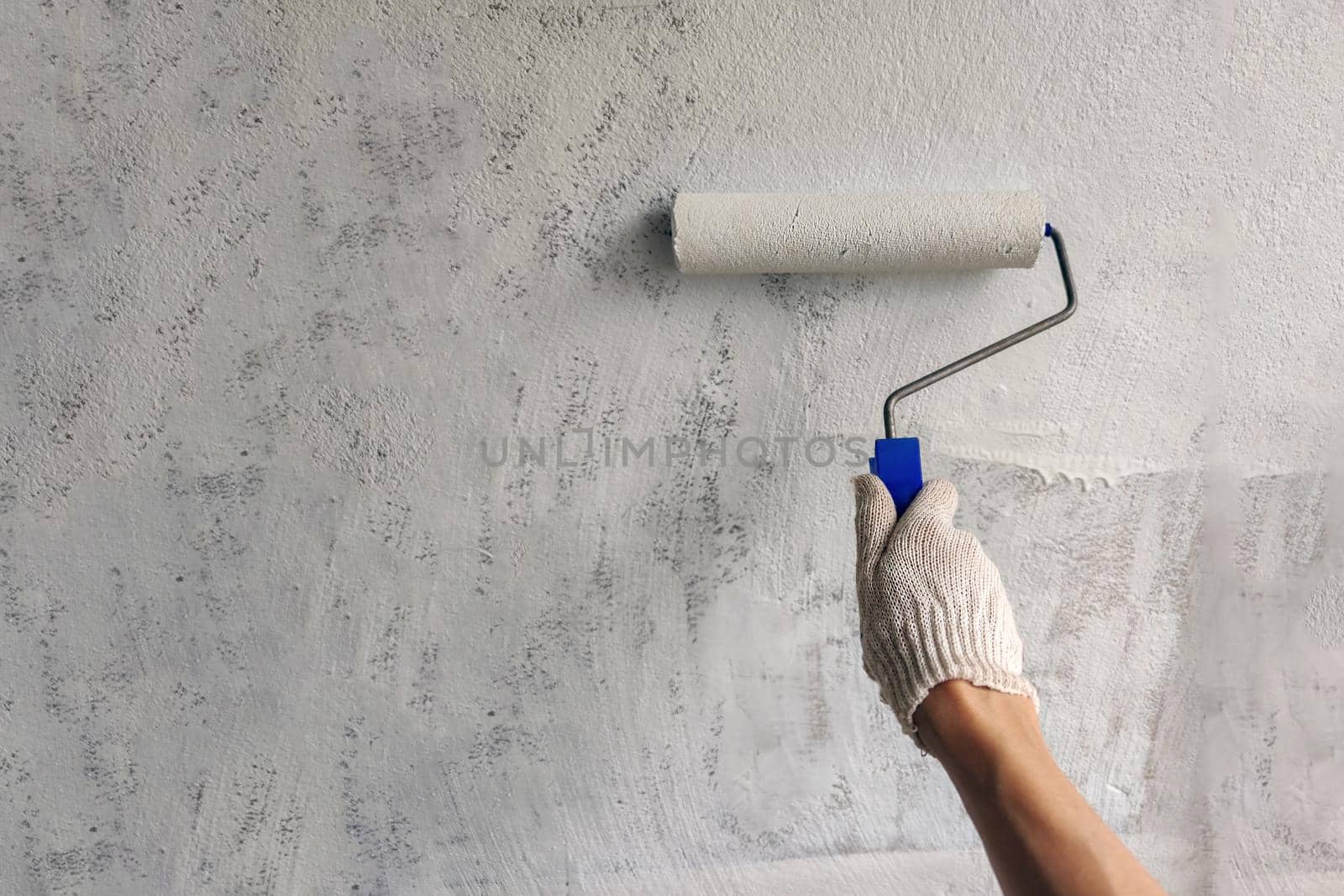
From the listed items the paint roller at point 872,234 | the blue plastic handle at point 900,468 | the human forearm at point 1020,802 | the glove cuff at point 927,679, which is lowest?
the human forearm at point 1020,802

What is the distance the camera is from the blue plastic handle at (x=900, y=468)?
0.61 meters

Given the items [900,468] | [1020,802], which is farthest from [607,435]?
[1020,802]

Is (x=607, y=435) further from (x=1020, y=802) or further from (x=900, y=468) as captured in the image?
(x=1020, y=802)

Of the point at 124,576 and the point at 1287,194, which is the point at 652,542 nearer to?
the point at 124,576

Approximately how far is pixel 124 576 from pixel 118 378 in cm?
17

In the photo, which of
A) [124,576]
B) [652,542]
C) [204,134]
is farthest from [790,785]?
[204,134]

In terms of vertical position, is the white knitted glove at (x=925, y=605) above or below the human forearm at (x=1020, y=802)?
above

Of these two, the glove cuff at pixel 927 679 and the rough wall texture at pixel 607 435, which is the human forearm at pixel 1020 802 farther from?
the rough wall texture at pixel 607 435

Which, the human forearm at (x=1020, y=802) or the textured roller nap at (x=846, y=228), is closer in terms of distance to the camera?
the human forearm at (x=1020, y=802)

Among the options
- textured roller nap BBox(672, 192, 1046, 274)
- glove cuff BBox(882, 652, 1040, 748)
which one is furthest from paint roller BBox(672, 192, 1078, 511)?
glove cuff BBox(882, 652, 1040, 748)

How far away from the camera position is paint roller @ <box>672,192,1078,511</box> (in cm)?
61

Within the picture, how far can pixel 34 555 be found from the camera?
69 centimetres

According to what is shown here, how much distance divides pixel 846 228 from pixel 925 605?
0.93 feet

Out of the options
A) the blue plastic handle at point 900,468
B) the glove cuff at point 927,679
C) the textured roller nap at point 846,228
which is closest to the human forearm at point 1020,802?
the glove cuff at point 927,679
